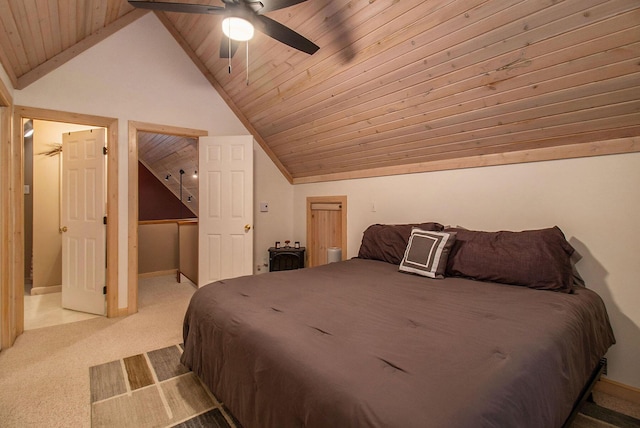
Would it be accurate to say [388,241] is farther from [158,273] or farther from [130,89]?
[158,273]

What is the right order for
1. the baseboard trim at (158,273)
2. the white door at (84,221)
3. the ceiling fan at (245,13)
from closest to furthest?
the ceiling fan at (245,13), the white door at (84,221), the baseboard trim at (158,273)

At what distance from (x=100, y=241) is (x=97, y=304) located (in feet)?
2.24

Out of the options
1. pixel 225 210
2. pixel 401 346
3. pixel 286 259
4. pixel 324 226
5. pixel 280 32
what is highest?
pixel 280 32

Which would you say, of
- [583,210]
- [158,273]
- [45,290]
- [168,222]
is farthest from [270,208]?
[583,210]

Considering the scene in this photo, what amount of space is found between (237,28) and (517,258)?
2.38 m

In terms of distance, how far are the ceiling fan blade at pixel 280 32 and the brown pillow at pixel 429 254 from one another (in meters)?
1.64

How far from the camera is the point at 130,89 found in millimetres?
3248

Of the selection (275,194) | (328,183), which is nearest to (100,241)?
(275,194)

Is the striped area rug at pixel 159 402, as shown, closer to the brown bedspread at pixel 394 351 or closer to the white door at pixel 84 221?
the brown bedspread at pixel 394 351

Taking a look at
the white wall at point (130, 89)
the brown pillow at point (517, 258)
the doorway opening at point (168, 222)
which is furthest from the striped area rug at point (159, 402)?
the doorway opening at point (168, 222)

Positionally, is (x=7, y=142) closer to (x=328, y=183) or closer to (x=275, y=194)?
(x=275, y=194)

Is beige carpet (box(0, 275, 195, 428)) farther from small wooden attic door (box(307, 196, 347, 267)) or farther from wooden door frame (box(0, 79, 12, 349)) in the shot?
small wooden attic door (box(307, 196, 347, 267))

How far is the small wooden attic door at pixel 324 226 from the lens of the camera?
3.87 m

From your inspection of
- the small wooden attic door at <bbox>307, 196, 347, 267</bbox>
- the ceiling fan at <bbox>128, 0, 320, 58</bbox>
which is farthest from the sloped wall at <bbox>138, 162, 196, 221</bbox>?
the ceiling fan at <bbox>128, 0, 320, 58</bbox>
